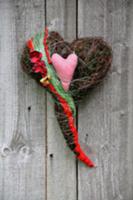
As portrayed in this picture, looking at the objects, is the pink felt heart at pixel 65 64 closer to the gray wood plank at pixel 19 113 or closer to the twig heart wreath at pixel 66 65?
the twig heart wreath at pixel 66 65

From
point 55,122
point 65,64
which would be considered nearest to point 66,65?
point 65,64

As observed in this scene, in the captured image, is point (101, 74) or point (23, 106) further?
point (23, 106)

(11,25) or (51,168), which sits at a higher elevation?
(11,25)

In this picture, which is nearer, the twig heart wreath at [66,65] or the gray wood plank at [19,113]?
the twig heart wreath at [66,65]

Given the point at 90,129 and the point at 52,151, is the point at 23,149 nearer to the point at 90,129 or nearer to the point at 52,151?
the point at 52,151

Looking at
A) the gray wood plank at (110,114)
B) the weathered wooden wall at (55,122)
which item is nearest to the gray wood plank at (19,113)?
the weathered wooden wall at (55,122)

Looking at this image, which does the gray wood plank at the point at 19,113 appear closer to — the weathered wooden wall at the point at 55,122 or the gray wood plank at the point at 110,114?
the weathered wooden wall at the point at 55,122

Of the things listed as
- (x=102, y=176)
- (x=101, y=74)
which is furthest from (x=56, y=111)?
(x=102, y=176)

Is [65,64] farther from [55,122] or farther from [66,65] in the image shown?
[55,122]
